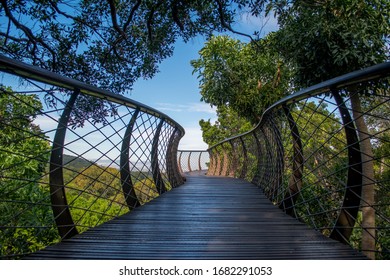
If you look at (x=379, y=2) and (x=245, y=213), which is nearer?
(x=245, y=213)

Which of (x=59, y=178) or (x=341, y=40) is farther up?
(x=341, y=40)

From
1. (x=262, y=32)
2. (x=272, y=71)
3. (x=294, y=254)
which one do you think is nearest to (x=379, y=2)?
(x=262, y=32)

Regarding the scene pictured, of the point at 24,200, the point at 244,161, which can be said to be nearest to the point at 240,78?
the point at 244,161

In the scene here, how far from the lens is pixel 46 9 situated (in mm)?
6211

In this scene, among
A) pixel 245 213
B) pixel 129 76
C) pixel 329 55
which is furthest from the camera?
pixel 129 76

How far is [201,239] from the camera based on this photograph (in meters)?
1.72

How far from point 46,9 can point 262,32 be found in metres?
4.84

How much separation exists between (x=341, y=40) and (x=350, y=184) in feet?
16.6

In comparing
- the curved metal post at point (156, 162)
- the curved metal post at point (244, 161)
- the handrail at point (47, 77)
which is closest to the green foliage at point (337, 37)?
the curved metal post at point (244, 161)

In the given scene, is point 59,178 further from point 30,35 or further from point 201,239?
point 30,35

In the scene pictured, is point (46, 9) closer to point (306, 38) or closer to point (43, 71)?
point (306, 38)

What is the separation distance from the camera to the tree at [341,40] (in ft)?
18.6

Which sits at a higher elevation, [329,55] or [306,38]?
[306,38]

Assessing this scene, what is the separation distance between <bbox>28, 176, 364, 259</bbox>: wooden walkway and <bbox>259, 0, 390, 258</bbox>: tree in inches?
164
